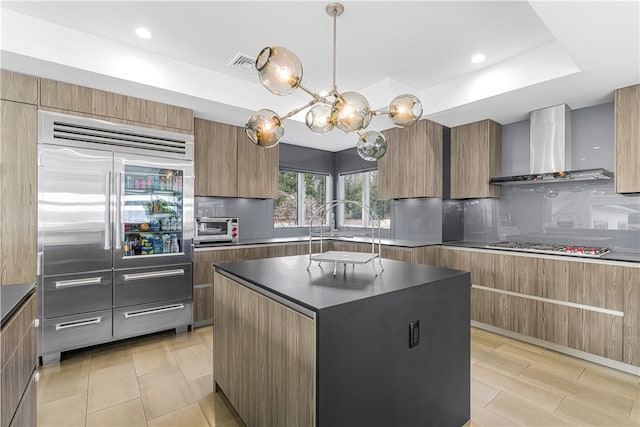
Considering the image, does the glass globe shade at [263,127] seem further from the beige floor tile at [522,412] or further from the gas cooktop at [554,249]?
the gas cooktop at [554,249]

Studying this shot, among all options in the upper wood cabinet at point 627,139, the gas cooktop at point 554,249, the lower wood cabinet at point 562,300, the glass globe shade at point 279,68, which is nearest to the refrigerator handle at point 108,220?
the glass globe shade at point 279,68

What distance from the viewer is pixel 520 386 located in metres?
2.34

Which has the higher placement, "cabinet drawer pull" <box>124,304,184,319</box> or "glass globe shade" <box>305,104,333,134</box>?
→ "glass globe shade" <box>305,104,333,134</box>

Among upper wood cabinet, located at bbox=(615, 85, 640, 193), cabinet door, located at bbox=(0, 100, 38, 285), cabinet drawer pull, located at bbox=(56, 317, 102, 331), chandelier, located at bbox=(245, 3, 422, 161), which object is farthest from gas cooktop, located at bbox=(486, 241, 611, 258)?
cabinet door, located at bbox=(0, 100, 38, 285)

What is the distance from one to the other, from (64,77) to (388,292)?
122 inches

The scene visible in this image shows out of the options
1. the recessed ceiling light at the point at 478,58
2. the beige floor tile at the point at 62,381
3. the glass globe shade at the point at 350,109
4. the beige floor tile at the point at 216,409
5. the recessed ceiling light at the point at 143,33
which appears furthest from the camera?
the recessed ceiling light at the point at 478,58

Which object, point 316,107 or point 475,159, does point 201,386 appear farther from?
point 475,159

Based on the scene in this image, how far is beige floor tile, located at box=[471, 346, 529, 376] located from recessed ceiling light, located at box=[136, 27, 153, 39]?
389cm

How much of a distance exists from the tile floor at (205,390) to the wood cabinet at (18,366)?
76 centimetres

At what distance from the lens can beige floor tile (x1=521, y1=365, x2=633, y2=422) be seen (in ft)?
6.90

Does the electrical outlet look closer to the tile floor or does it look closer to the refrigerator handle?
the tile floor

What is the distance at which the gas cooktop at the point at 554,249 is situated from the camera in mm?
2877

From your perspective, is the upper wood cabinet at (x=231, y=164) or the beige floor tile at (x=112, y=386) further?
the upper wood cabinet at (x=231, y=164)

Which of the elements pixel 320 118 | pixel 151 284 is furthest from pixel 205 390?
pixel 320 118
